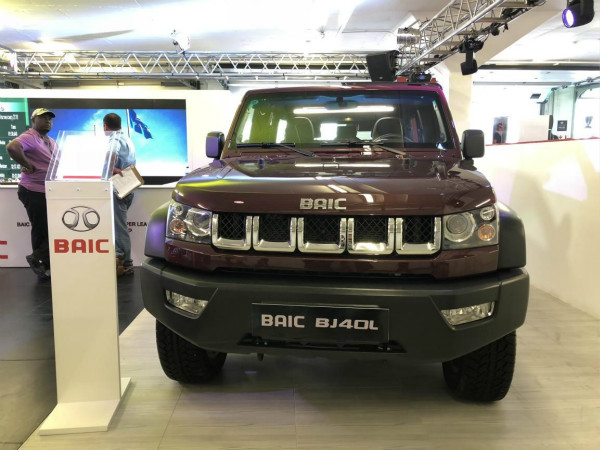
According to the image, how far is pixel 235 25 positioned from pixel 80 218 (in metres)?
8.47

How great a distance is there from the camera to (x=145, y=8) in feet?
27.1

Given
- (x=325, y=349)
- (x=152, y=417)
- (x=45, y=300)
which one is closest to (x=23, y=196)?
(x=45, y=300)

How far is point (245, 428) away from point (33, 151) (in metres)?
3.99

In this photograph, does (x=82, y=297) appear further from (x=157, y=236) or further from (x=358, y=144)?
(x=358, y=144)

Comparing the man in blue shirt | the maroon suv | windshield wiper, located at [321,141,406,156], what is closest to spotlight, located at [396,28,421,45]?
the man in blue shirt

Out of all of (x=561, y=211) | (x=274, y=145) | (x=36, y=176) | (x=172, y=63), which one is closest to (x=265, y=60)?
(x=172, y=63)

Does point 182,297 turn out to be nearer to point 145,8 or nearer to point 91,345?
point 91,345

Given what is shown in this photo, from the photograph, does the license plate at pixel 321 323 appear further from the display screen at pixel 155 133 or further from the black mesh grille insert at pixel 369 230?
the display screen at pixel 155 133

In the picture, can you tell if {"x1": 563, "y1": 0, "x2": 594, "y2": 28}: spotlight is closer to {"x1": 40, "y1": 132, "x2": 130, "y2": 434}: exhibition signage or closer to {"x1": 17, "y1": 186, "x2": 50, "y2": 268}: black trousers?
{"x1": 40, "y1": 132, "x2": 130, "y2": 434}: exhibition signage

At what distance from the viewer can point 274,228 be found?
191 centimetres

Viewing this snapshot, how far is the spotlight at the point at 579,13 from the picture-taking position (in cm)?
509

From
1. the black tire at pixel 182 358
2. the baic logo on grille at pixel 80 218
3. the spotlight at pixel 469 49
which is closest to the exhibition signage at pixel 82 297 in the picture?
the baic logo on grille at pixel 80 218

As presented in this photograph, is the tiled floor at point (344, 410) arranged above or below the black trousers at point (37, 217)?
below

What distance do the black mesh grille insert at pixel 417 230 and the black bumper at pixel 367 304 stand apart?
0.17 meters
